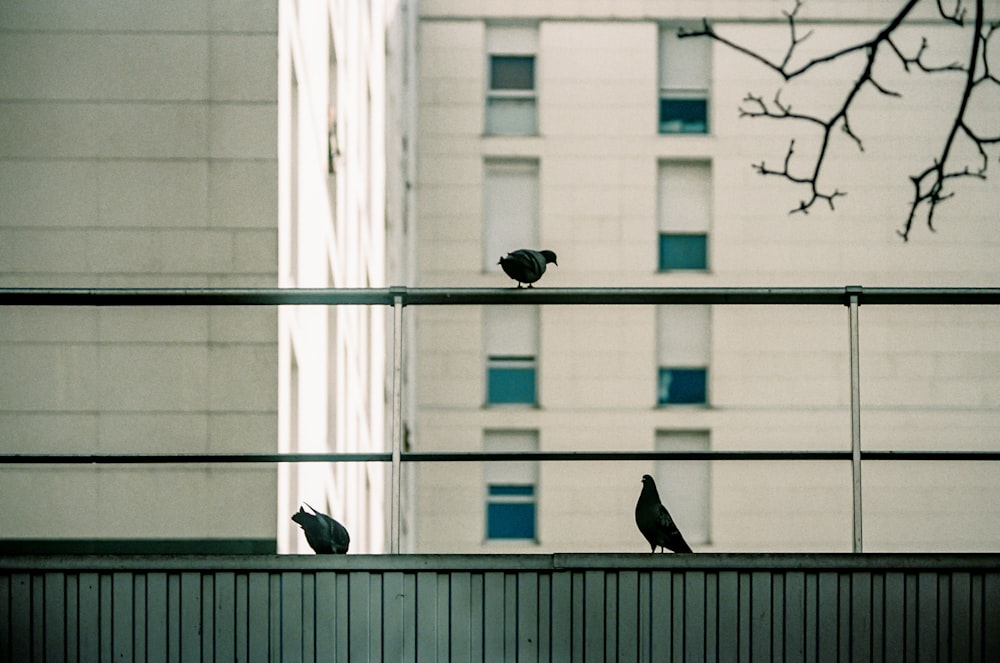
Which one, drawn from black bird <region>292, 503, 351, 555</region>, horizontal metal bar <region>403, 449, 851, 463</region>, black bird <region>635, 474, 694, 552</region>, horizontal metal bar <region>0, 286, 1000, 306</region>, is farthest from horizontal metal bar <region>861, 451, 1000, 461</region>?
black bird <region>292, 503, 351, 555</region>

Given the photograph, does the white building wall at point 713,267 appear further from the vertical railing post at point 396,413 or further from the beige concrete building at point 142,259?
the vertical railing post at point 396,413

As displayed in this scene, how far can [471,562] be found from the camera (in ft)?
15.6

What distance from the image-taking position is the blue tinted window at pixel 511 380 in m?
29.7

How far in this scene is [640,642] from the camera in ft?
15.6

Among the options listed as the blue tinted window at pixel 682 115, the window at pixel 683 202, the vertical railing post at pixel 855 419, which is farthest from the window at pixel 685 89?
the vertical railing post at pixel 855 419

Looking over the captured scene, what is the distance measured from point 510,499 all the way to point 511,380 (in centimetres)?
200

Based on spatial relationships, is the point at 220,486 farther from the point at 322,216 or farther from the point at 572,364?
the point at 572,364

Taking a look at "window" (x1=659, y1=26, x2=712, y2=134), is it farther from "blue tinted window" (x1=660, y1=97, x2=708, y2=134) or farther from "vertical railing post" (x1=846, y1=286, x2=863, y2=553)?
"vertical railing post" (x1=846, y1=286, x2=863, y2=553)

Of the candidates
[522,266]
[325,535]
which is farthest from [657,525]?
[522,266]

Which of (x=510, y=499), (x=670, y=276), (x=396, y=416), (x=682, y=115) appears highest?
(x=682, y=115)

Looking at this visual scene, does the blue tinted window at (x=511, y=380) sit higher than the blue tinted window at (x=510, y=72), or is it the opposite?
the blue tinted window at (x=510, y=72)

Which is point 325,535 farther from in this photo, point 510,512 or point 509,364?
point 510,512

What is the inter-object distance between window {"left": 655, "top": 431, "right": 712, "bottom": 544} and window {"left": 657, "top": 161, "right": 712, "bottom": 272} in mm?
2821

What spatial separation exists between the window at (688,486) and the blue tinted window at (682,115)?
5081 mm
